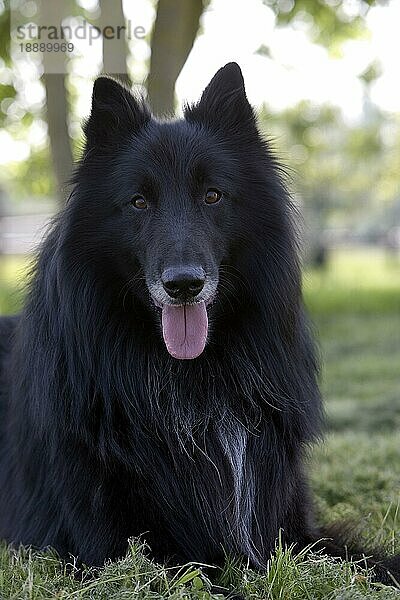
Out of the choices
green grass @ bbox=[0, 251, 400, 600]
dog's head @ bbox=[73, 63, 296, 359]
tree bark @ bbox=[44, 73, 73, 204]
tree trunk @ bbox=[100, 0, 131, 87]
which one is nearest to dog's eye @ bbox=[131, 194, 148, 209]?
dog's head @ bbox=[73, 63, 296, 359]

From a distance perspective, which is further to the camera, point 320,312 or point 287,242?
point 320,312

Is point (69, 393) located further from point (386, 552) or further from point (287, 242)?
point (386, 552)

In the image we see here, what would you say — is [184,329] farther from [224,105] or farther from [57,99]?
[57,99]

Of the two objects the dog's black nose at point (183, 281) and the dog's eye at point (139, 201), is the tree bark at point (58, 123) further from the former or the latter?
the dog's black nose at point (183, 281)

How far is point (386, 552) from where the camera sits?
11.7ft

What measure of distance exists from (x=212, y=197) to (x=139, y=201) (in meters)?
0.31

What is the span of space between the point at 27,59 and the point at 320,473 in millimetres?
7263

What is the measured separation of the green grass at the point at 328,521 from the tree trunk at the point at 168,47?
3519 millimetres

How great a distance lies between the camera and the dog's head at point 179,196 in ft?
10.1

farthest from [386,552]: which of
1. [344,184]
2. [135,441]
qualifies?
[344,184]

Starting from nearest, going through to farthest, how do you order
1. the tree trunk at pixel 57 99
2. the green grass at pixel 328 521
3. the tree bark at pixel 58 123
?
the green grass at pixel 328 521 → the tree trunk at pixel 57 99 → the tree bark at pixel 58 123

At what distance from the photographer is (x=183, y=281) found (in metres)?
2.93

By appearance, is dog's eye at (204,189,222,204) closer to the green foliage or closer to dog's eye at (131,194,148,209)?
dog's eye at (131,194,148,209)

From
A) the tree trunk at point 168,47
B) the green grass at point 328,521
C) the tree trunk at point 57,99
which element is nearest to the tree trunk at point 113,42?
the tree trunk at point 168,47
